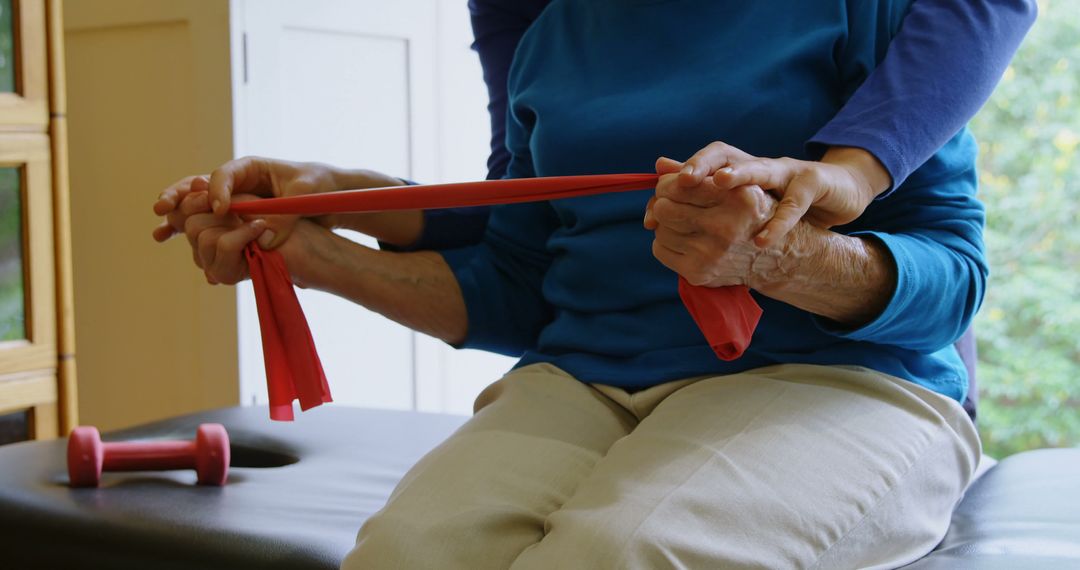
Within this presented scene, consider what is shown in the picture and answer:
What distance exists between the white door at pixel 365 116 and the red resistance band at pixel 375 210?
4.24 ft

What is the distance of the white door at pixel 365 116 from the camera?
7.70 ft

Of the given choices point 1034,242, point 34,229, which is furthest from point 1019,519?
point 1034,242

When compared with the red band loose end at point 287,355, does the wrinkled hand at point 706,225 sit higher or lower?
higher

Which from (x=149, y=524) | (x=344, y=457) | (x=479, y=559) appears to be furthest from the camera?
(x=344, y=457)

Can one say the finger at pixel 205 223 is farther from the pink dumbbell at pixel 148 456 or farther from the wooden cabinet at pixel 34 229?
the wooden cabinet at pixel 34 229

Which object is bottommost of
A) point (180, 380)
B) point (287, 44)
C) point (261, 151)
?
point (180, 380)

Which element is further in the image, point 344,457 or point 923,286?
point 344,457

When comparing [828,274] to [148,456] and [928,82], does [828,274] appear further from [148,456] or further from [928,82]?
[148,456]

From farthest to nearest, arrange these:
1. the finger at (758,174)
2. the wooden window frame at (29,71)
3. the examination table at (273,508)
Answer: the wooden window frame at (29,71) < the examination table at (273,508) < the finger at (758,174)

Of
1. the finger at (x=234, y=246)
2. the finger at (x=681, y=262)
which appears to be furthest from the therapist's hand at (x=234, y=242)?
the finger at (x=681, y=262)

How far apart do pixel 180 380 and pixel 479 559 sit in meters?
1.83

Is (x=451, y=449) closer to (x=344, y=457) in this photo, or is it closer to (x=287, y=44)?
(x=344, y=457)

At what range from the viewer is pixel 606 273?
3.51 feet

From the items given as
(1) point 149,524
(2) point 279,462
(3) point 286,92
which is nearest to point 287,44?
(3) point 286,92
